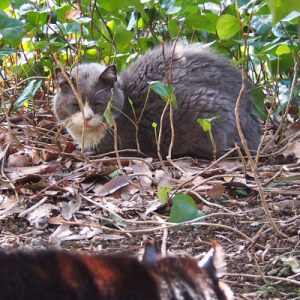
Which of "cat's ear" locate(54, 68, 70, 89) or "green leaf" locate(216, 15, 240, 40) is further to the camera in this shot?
"cat's ear" locate(54, 68, 70, 89)

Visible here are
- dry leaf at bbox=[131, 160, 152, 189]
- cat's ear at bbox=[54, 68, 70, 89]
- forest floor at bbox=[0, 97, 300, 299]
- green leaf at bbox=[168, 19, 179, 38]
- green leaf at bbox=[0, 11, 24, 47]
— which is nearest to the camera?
forest floor at bbox=[0, 97, 300, 299]

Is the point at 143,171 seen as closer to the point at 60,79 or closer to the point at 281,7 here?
the point at 60,79

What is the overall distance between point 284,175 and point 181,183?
2.03ft

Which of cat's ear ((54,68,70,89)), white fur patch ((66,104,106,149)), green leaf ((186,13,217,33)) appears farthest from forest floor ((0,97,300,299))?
green leaf ((186,13,217,33))

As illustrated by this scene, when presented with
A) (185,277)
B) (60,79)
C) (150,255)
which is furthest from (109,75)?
(185,277)

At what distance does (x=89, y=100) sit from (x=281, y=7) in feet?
12.2

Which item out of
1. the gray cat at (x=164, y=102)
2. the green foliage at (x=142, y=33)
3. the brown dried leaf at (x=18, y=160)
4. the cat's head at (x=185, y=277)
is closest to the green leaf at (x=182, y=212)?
the green foliage at (x=142, y=33)

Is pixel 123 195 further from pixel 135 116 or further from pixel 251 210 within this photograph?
pixel 135 116

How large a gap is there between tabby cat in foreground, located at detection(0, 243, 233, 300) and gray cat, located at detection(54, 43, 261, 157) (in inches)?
138

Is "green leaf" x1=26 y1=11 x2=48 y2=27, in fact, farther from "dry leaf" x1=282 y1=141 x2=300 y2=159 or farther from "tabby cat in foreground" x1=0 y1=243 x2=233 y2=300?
"tabby cat in foreground" x1=0 y1=243 x2=233 y2=300

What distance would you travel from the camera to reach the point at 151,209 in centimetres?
345

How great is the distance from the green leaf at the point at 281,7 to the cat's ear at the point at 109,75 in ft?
11.6

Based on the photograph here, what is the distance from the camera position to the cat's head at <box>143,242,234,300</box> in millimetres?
1379

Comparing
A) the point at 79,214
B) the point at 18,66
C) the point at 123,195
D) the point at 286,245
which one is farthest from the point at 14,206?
the point at 18,66
